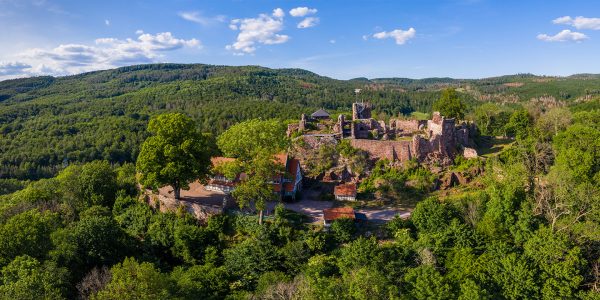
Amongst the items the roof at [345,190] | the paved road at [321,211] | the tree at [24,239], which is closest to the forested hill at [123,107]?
the roof at [345,190]

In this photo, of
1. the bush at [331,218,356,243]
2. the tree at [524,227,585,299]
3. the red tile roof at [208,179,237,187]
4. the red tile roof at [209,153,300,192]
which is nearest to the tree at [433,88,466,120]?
the red tile roof at [209,153,300,192]

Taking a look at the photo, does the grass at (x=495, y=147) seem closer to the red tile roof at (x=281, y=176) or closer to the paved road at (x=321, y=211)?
the paved road at (x=321, y=211)

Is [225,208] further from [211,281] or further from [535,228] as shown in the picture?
[535,228]

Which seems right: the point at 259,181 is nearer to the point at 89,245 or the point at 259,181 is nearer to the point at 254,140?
the point at 254,140

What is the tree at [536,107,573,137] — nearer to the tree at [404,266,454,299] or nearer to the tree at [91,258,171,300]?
the tree at [404,266,454,299]

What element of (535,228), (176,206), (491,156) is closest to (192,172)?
(176,206)
